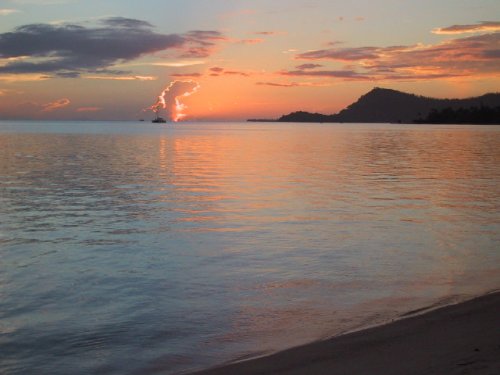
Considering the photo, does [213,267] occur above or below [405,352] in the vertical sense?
below

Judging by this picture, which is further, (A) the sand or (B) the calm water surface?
(B) the calm water surface

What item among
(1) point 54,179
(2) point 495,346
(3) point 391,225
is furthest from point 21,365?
(1) point 54,179

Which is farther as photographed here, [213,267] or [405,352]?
[213,267]

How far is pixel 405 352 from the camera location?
6738 mm

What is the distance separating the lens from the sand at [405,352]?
615 centimetres

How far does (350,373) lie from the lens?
20.0ft

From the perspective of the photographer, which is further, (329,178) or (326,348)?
(329,178)

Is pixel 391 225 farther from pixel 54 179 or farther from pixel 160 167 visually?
pixel 160 167

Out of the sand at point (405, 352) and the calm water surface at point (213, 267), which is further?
the calm water surface at point (213, 267)

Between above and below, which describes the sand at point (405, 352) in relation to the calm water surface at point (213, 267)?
above

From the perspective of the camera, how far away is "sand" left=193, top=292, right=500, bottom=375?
615cm

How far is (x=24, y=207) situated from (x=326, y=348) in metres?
17.5

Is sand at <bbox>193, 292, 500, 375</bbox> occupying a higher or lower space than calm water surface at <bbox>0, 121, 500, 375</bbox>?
higher

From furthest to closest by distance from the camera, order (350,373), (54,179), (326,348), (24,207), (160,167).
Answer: (160,167) → (54,179) → (24,207) → (326,348) → (350,373)
